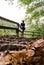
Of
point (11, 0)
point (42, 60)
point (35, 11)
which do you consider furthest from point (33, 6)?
point (42, 60)

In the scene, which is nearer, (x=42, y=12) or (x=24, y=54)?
(x=24, y=54)

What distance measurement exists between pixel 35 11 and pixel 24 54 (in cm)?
2658

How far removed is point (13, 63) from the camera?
1.33 metres

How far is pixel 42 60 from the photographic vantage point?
1447mm

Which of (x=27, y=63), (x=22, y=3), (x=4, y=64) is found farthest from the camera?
(x=22, y=3)

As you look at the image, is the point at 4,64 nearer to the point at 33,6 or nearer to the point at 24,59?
the point at 24,59

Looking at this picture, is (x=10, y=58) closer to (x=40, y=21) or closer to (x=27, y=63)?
(x=27, y=63)

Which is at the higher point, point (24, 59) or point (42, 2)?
point (42, 2)

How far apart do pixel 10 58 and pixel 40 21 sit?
28397 mm

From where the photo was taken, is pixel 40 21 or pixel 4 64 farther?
pixel 40 21

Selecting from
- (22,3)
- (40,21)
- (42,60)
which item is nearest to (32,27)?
(40,21)

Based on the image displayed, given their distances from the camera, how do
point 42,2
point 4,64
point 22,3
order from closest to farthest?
point 4,64 → point 42,2 → point 22,3

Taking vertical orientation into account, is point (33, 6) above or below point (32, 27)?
above

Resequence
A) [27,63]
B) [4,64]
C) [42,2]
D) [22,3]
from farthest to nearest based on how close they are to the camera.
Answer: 1. [22,3]
2. [42,2]
3. [27,63]
4. [4,64]
